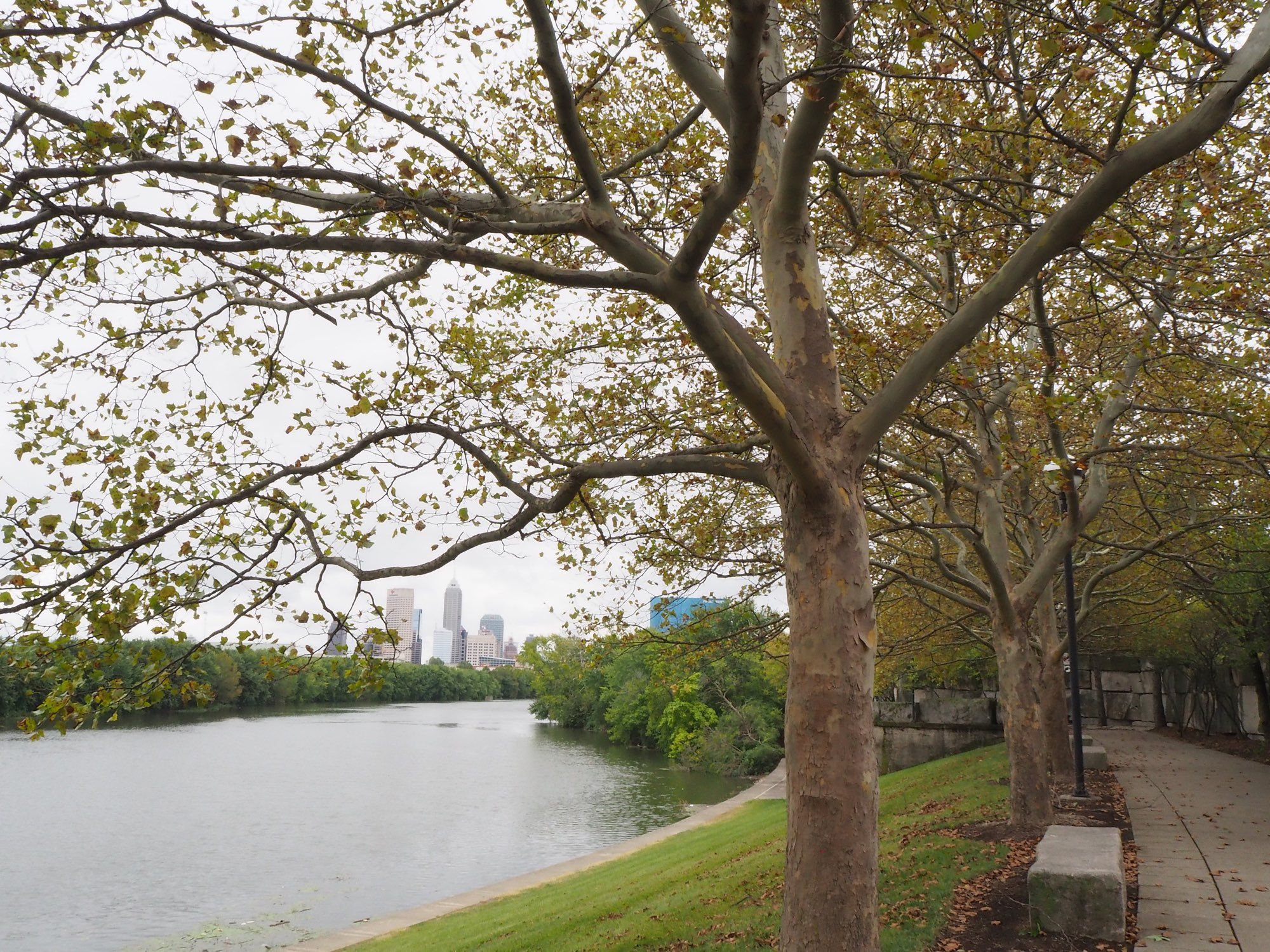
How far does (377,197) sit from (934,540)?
7679mm

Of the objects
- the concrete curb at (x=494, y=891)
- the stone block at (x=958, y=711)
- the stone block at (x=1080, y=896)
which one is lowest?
the concrete curb at (x=494, y=891)

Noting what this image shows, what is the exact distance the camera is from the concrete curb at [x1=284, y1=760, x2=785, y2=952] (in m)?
13.9

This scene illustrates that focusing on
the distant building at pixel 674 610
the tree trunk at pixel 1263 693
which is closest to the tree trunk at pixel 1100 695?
the tree trunk at pixel 1263 693

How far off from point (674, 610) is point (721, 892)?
12.8ft

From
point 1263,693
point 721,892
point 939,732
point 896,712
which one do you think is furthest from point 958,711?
point 721,892

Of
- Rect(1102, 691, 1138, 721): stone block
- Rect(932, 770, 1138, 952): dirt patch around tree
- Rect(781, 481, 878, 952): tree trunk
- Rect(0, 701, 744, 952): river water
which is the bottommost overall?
Rect(0, 701, 744, 952): river water

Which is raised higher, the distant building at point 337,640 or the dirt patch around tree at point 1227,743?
the distant building at point 337,640

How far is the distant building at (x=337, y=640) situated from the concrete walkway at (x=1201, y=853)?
6068mm

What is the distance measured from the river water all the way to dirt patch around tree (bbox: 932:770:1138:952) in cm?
1181

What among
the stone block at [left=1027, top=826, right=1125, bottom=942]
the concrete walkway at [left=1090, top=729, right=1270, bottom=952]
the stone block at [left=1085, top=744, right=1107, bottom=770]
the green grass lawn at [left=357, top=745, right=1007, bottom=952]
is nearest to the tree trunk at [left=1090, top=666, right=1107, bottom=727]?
the concrete walkway at [left=1090, top=729, right=1270, bottom=952]

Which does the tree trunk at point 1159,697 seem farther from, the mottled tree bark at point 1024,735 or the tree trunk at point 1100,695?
the mottled tree bark at point 1024,735

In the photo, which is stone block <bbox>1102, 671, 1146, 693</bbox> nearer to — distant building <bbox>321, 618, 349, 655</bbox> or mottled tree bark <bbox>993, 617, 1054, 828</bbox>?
mottled tree bark <bbox>993, 617, 1054, 828</bbox>

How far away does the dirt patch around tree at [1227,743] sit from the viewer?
68.9ft

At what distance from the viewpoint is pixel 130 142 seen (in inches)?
186
